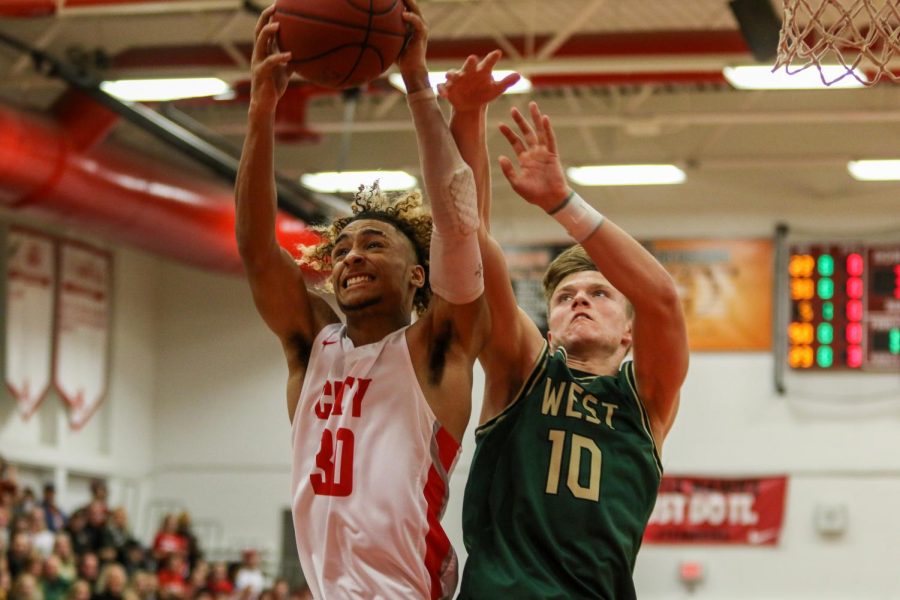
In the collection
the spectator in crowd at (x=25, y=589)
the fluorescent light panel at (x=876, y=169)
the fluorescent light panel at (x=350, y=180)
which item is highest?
the fluorescent light panel at (x=876, y=169)

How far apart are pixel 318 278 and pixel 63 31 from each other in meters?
Answer: 11.9

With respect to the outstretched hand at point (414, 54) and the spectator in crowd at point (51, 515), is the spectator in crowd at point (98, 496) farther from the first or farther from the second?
the outstretched hand at point (414, 54)

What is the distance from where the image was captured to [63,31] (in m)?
15.7

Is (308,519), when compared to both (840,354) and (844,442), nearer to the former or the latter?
(840,354)

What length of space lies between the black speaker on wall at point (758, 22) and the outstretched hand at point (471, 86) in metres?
6.31

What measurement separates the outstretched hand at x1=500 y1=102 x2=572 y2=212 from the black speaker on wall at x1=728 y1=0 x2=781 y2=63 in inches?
248

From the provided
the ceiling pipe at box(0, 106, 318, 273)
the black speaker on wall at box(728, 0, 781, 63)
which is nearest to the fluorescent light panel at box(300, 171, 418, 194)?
the ceiling pipe at box(0, 106, 318, 273)

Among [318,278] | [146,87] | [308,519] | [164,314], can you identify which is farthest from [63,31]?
[308,519]

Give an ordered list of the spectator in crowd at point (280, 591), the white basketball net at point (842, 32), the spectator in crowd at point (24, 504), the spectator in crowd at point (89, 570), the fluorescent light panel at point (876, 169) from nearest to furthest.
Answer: the white basketball net at point (842, 32) < the spectator in crowd at point (89, 570) < the spectator in crowd at point (24, 504) < the spectator in crowd at point (280, 591) < the fluorescent light panel at point (876, 169)

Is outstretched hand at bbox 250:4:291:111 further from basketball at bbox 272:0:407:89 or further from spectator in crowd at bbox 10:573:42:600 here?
spectator in crowd at bbox 10:573:42:600

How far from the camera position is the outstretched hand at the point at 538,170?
3.92 m

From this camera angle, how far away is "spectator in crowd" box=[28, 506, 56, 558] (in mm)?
14383

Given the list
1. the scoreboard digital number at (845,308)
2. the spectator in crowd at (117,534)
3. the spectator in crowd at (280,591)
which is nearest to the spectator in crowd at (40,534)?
the spectator in crowd at (117,534)

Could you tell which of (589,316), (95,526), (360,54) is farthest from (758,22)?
(95,526)
